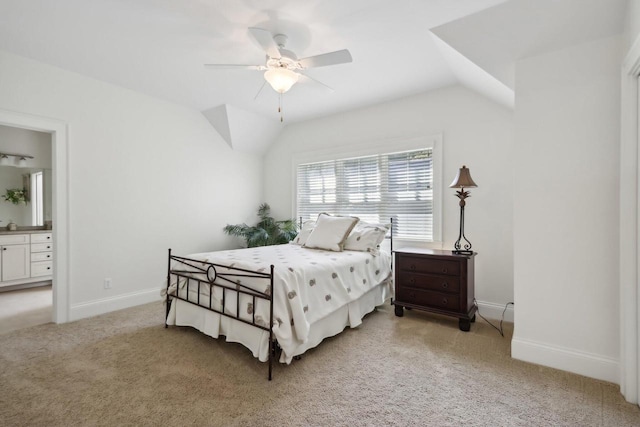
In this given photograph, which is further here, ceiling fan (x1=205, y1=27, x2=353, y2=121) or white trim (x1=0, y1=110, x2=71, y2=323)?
white trim (x1=0, y1=110, x2=71, y2=323)

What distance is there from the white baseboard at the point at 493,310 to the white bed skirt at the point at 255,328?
4.10 feet

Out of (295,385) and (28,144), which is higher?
(28,144)

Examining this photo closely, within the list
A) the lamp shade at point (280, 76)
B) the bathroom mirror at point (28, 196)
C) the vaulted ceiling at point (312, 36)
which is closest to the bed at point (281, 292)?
the lamp shade at point (280, 76)

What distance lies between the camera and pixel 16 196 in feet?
16.4

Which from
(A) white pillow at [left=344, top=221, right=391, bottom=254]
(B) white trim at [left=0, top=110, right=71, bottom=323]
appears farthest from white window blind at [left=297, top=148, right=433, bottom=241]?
(B) white trim at [left=0, top=110, right=71, bottom=323]

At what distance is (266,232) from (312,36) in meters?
3.08

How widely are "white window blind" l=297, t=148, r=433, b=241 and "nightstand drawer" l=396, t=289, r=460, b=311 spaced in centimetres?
87

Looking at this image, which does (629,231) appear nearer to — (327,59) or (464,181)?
(464,181)

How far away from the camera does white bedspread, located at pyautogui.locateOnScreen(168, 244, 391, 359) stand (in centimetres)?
224

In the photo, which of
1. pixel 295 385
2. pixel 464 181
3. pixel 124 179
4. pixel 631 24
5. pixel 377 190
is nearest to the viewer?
pixel 631 24

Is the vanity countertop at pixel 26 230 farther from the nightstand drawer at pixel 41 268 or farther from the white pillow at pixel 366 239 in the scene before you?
the white pillow at pixel 366 239

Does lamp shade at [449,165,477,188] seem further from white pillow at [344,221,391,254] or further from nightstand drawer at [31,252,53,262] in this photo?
nightstand drawer at [31,252,53,262]

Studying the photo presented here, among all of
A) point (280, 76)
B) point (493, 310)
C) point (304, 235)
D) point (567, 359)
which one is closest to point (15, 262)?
point (304, 235)

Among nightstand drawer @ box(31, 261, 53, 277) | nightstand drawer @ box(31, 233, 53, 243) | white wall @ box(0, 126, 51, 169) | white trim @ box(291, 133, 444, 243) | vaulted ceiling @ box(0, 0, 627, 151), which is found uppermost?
vaulted ceiling @ box(0, 0, 627, 151)
